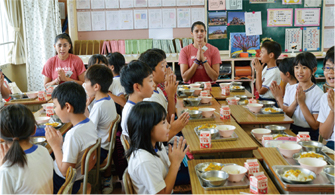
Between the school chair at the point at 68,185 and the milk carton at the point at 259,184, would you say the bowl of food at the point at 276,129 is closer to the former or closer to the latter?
the milk carton at the point at 259,184

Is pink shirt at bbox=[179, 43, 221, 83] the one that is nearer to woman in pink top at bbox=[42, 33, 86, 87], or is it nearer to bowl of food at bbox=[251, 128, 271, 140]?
woman in pink top at bbox=[42, 33, 86, 87]

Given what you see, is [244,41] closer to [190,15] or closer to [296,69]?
[190,15]

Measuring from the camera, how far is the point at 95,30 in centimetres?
611

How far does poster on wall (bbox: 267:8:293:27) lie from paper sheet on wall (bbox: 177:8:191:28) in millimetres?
1518

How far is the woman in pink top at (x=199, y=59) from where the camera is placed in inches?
173

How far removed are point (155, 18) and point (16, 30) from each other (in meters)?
2.44

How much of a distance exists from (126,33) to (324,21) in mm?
3814

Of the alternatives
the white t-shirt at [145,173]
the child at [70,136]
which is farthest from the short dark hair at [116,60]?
the white t-shirt at [145,173]

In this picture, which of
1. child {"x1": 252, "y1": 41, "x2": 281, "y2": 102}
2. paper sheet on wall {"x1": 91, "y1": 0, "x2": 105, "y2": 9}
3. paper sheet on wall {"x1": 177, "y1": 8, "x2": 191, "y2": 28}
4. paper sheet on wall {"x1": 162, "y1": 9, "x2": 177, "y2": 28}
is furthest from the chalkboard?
paper sheet on wall {"x1": 91, "y1": 0, "x2": 105, "y2": 9}

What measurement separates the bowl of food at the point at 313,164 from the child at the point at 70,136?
4.24 ft

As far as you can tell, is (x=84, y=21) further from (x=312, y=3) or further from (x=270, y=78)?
(x=312, y=3)

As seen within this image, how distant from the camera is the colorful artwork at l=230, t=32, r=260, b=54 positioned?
19.7 feet

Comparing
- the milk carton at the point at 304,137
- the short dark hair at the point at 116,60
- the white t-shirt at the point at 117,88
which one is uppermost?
the short dark hair at the point at 116,60

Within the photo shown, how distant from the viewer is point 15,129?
5.31 feet
